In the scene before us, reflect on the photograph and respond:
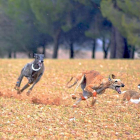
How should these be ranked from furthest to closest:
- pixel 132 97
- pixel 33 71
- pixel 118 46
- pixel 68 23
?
pixel 68 23
pixel 118 46
pixel 33 71
pixel 132 97

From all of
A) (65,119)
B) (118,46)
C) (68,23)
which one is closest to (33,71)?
(65,119)

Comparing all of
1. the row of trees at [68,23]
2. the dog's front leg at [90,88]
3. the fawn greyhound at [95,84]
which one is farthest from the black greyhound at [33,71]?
the row of trees at [68,23]

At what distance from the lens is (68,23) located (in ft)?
127

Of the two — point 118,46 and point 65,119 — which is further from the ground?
point 118,46

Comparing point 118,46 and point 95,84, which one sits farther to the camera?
point 118,46

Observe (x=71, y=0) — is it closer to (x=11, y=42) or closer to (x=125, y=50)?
(x=125, y=50)

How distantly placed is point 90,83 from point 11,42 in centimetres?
3560

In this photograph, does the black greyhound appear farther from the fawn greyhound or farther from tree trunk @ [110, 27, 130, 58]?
tree trunk @ [110, 27, 130, 58]

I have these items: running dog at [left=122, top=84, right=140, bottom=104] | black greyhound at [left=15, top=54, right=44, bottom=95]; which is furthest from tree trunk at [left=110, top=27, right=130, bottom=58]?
running dog at [left=122, top=84, right=140, bottom=104]

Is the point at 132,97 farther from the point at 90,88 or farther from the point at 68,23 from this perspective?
the point at 68,23

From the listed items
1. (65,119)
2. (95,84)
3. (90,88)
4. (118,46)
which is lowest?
(65,119)

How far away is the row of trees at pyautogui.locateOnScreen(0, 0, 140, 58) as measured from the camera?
3126 centimetres

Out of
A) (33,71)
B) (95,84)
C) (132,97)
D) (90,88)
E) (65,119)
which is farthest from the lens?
(33,71)

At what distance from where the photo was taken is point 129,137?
7.61 meters
